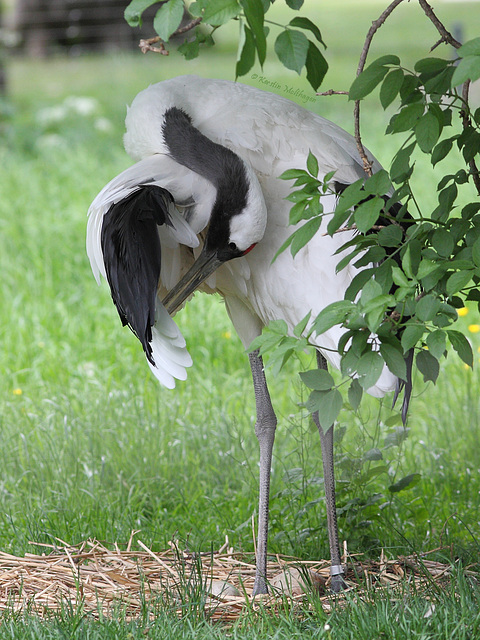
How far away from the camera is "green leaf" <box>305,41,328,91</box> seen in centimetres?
188

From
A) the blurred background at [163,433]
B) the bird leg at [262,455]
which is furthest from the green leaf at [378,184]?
the bird leg at [262,455]

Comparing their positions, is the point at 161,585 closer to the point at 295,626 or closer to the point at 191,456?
the point at 295,626

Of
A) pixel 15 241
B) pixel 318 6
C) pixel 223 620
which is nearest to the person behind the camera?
pixel 223 620

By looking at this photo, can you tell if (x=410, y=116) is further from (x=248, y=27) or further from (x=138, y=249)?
(x=138, y=249)

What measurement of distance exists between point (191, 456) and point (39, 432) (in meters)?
0.64

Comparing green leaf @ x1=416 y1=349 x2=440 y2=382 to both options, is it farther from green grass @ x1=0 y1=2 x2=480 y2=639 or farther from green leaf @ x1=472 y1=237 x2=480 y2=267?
green grass @ x1=0 y1=2 x2=480 y2=639

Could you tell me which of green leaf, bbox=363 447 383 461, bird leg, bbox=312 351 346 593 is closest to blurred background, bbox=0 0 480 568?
green leaf, bbox=363 447 383 461

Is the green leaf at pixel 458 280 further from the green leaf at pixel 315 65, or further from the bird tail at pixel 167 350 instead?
the bird tail at pixel 167 350

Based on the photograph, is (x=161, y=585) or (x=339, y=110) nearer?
(x=161, y=585)

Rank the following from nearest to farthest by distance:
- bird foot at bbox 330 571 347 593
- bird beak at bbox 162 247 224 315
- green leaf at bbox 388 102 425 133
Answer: green leaf at bbox 388 102 425 133 < bird beak at bbox 162 247 224 315 < bird foot at bbox 330 571 347 593

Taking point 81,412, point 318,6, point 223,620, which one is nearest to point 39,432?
point 81,412

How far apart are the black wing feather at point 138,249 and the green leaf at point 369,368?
66cm

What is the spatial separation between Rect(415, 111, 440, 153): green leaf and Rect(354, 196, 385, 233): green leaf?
14 cm

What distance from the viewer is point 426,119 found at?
1831 mm
